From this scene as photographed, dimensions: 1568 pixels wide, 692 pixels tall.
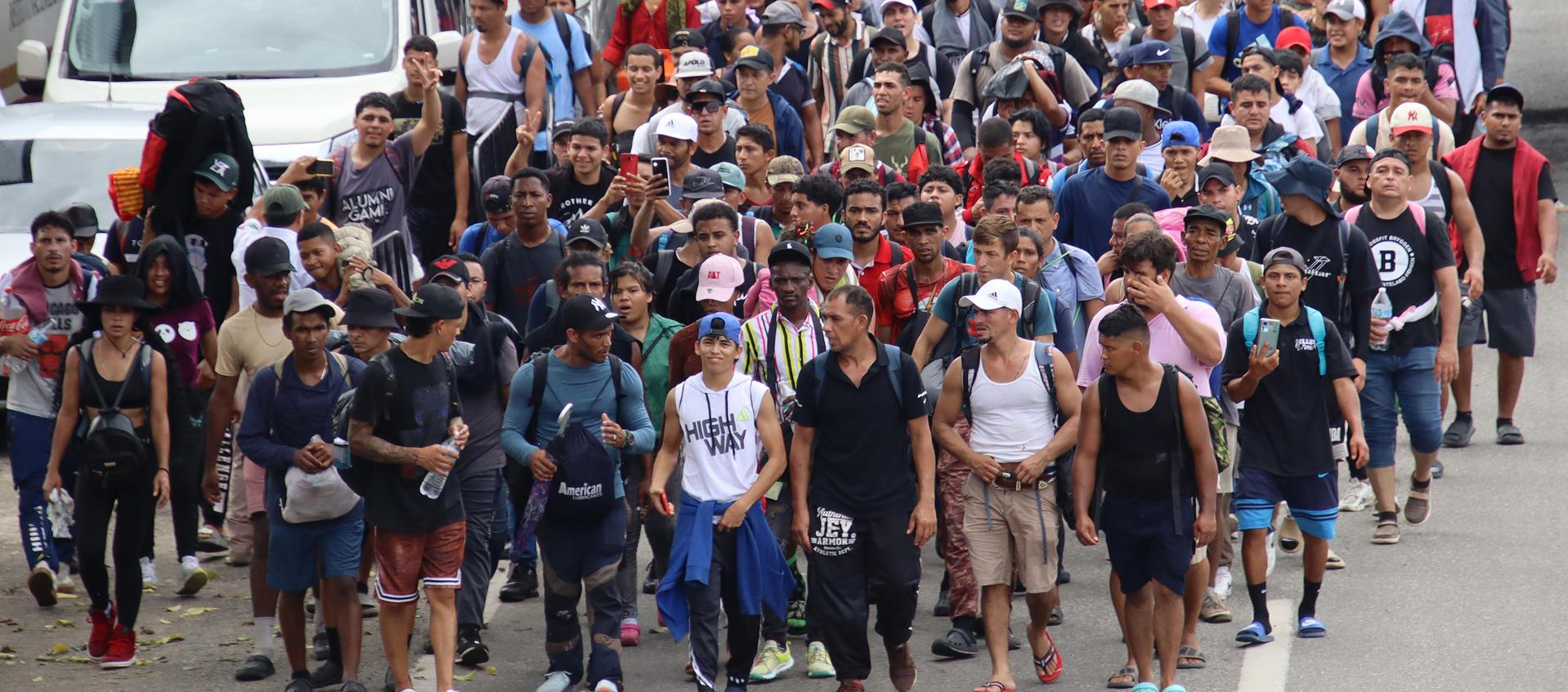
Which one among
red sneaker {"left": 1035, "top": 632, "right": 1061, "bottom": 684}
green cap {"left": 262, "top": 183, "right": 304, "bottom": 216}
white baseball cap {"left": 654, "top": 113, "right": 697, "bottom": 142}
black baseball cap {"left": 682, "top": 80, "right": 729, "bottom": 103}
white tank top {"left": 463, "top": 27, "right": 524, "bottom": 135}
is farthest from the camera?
white tank top {"left": 463, "top": 27, "right": 524, "bottom": 135}

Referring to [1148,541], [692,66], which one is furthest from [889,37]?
[1148,541]

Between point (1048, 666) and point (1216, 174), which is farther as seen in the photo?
point (1216, 174)

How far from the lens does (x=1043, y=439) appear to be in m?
8.34

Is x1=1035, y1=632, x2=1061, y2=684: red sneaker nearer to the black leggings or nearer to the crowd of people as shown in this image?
the crowd of people

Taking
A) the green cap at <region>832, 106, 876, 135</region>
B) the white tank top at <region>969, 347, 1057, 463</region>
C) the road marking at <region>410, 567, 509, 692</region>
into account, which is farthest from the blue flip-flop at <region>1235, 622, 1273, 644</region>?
the green cap at <region>832, 106, 876, 135</region>

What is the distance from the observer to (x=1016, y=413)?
27.3 ft

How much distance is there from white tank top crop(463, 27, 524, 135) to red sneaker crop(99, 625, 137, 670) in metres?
5.82

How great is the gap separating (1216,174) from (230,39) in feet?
24.5

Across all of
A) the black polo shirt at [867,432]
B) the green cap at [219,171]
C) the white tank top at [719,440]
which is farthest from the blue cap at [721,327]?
the green cap at [219,171]

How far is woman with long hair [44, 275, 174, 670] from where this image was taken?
29.5ft

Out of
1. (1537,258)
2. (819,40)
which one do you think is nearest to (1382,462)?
(1537,258)

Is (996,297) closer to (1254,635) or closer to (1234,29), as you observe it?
(1254,635)

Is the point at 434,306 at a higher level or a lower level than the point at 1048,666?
higher

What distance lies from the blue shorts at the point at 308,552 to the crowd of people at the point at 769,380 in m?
0.02
